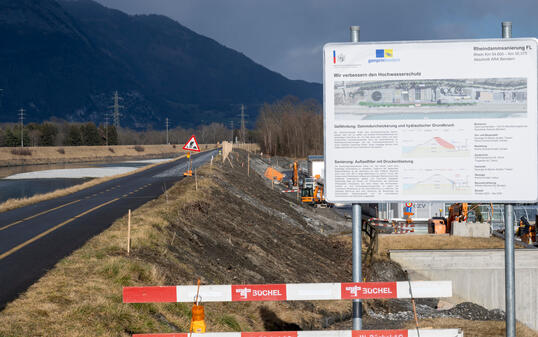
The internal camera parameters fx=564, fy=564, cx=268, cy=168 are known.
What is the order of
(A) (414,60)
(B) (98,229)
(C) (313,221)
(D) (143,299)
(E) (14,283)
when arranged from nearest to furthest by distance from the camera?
(D) (143,299) < (A) (414,60) < (E) (14,283) < (B) (98,229) < (C) (313,221)

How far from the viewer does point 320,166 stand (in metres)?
62.9

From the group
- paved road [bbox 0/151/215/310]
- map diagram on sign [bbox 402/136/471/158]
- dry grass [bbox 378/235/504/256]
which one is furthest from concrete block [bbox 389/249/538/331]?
map diagram on sign [bbox 402/136/471/158]

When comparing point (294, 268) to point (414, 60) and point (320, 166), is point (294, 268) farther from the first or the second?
point (320, 166)

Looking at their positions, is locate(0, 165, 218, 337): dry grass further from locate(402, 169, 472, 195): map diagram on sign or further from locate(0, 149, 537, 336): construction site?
locate(402, 169, 472, 195): map diagram on sign

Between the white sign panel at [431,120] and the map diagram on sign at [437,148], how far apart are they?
0.04 feet

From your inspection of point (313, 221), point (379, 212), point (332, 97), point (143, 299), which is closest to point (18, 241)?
point (143, 299)

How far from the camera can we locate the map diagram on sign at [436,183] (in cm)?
755

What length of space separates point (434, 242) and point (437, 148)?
2833 centimetres

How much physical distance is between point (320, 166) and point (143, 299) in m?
56.6

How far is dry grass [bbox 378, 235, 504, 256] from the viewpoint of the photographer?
110 ft

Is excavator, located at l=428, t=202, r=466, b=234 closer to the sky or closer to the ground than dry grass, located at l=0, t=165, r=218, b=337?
closer to the ground

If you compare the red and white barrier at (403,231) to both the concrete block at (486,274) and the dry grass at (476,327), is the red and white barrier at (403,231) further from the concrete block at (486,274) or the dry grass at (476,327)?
the dry grass at (476,327)

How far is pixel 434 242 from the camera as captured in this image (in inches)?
1352

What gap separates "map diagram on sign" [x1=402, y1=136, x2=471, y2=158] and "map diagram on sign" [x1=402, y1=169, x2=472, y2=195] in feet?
0.72
